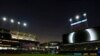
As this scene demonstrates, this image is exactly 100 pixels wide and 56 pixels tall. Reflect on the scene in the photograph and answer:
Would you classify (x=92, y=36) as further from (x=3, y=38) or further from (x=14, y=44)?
(x=14, y=44)

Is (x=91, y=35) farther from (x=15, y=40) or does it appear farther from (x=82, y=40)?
(x=15, y=40)

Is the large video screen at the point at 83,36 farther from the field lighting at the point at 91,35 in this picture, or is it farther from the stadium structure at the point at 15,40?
the stadium structure at the point at 15,40

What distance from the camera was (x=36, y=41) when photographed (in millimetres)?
133375

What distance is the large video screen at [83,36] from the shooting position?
205 ft

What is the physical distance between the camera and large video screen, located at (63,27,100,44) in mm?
62428

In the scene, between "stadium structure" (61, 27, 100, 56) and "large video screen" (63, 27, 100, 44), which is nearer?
"stadium structure" (61, 27, 100, 56)

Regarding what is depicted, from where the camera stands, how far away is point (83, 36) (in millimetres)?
68562

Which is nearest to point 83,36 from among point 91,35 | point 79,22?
point 91,35

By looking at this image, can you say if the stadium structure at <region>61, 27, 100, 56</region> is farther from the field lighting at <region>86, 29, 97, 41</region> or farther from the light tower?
the light tower

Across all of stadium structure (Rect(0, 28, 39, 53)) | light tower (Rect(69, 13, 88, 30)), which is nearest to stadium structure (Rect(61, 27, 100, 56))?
light tower (Rect(69, 13, 88, 30))

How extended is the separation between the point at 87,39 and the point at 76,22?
7.53m

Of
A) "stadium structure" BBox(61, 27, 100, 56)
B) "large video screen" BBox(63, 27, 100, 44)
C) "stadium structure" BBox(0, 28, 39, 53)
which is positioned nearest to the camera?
"stadium structure" BBox(61, 27, 100, 56)

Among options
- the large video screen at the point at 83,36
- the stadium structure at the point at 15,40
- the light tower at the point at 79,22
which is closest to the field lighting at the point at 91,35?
the large video screen at the point at 83,36

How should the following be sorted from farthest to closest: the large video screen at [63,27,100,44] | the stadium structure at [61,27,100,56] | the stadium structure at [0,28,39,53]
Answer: the stadium structure at [0,28,39,53], the large video screen at [63,27,100,44], the stadium structure at [61,27,100,56]
